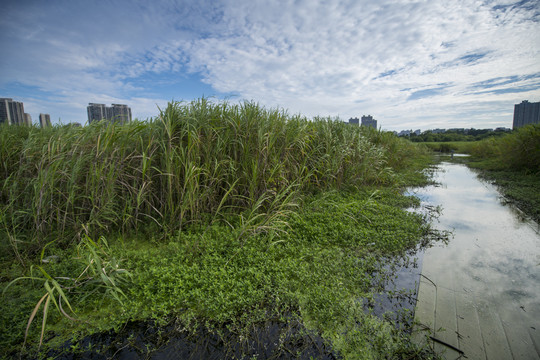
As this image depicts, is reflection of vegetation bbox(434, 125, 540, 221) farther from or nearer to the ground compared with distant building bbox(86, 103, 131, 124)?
nearer to the ground

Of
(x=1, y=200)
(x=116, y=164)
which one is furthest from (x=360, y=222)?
(x=1, y=200)

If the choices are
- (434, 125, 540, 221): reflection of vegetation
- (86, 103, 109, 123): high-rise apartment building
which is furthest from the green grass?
(434, 125, 540, 221): reflection of vegetation

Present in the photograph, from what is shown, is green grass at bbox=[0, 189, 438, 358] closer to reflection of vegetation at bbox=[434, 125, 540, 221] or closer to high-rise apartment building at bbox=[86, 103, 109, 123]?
high-rise apartment building at bbox=[86, 103, 109, 123]

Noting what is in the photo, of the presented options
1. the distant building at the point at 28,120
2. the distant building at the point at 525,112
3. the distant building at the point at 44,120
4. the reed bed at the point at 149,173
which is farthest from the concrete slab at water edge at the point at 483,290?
the distant building at the point at 525,112

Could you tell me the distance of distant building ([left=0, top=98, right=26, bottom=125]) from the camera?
15.9ft

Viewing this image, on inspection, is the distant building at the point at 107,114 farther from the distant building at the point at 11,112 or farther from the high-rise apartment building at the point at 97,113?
the distant building at the point at 11,112

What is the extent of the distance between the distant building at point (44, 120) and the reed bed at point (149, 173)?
371 mm

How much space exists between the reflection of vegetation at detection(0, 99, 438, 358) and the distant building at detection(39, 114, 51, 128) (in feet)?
1.35

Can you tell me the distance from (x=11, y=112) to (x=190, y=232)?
531cm

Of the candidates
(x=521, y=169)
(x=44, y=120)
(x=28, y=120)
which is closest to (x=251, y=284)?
(x=44, y=120)

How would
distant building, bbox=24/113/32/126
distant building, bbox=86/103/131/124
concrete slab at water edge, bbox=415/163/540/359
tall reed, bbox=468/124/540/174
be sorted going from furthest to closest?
tall reed, bbox=468/124/540/174 → distant building, bbox=24/113/32/126 → distant building, bbox=86/103/131/124 → concrete slab at water edge, bbox=415/163/540/359

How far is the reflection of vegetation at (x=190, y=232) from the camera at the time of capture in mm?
1972

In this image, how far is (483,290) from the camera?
2359 millimetres

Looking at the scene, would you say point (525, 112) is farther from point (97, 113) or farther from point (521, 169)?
point (97, 113)
